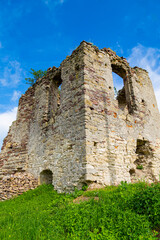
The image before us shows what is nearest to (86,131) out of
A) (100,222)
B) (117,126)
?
(117,126)

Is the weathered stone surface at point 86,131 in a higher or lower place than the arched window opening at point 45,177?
higher

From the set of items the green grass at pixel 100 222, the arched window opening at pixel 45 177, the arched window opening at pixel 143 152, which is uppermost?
the arched window opening at pixel 143 152

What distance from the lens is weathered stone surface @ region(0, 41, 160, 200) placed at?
5832 millimetres

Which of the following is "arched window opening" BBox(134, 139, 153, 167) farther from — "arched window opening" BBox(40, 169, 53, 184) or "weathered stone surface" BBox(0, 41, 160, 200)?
"arched window opening" BBox(40, 169, 53, 184)

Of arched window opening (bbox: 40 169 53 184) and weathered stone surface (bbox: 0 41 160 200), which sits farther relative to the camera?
arched window opening (bbox: 40 169 53 184)

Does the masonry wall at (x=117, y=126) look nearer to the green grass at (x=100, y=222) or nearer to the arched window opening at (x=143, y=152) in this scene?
the arched window opening at (x=143, y=152)

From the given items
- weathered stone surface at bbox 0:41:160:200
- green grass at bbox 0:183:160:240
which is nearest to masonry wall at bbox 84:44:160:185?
weathered stone surface at bbox 0:41:160:200

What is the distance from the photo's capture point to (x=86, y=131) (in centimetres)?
573

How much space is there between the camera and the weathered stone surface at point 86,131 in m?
5.83

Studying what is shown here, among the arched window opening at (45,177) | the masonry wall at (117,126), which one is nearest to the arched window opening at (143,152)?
the masonry wall at (117,126)

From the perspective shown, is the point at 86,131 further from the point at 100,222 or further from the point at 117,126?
the point at 100,222

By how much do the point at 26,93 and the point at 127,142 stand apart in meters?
6.95

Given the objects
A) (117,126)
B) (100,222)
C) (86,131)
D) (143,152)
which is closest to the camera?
(100,222)

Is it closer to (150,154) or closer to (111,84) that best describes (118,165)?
(150,154)
